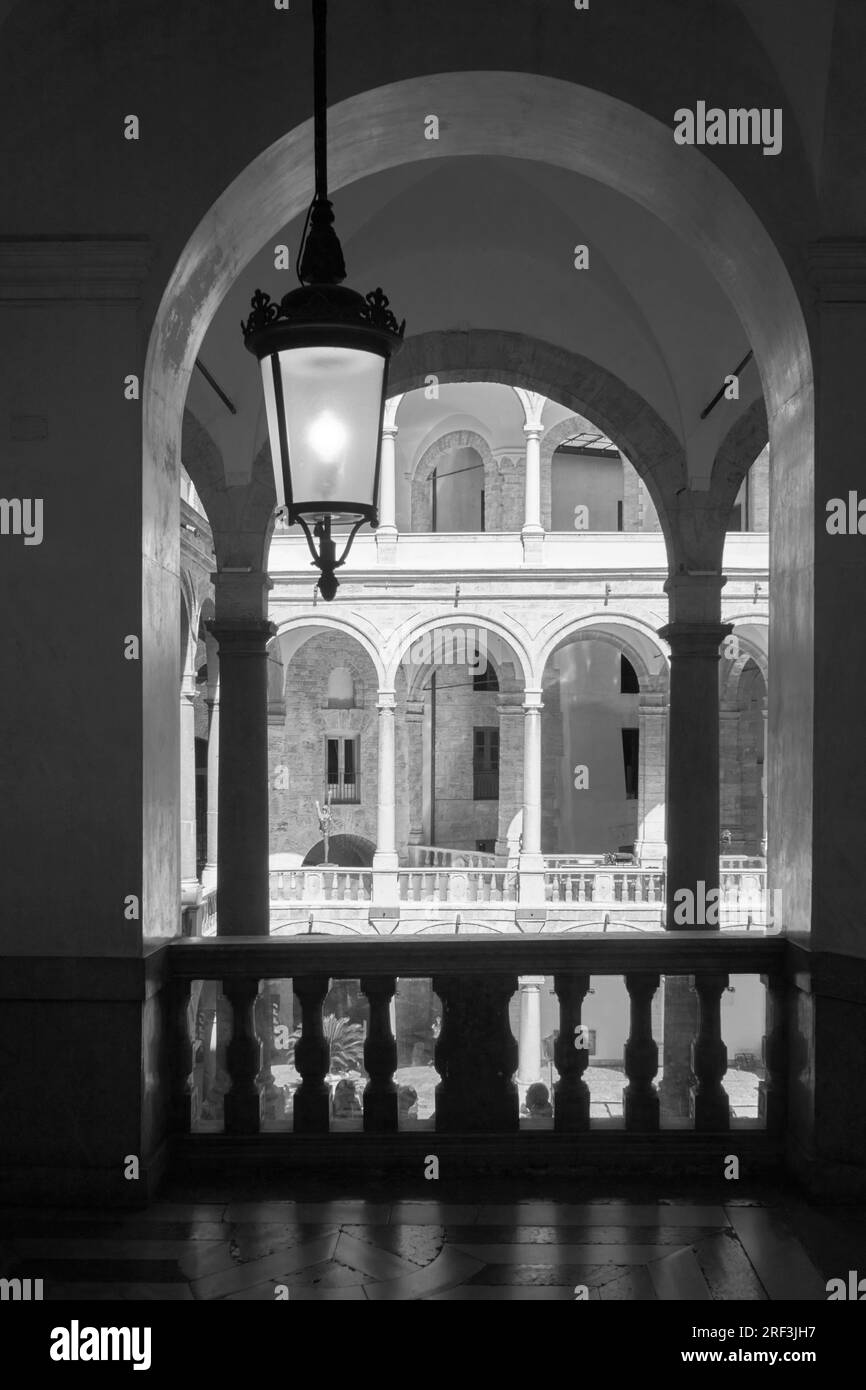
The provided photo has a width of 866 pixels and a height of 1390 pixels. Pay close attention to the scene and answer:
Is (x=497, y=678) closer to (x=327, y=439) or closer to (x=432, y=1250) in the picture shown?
(x=432, y=1250)

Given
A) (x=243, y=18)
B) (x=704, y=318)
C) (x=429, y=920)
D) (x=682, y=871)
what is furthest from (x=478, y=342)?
(x=429, y=920)

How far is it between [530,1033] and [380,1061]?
1835 centimetres

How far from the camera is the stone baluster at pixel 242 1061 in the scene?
13.6ft

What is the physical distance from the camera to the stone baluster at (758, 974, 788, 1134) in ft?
13.5

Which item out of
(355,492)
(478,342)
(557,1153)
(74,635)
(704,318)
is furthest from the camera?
(478,342)

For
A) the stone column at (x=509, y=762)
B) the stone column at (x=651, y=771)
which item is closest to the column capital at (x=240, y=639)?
the stone column at (x=651, y=771)

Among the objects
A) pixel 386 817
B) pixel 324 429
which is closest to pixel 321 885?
pixel 386 817

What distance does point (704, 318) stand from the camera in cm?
857

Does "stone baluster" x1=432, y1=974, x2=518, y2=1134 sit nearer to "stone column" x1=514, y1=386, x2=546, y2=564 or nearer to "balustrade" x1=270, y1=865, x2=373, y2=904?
"balustrade" x1=270, y1=865, x2=373, y2=904

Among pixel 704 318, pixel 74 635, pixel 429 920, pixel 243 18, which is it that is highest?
pixel 704 318

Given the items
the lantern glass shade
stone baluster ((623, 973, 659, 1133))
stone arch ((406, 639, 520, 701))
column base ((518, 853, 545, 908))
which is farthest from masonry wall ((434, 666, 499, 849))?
the lantern glass shade

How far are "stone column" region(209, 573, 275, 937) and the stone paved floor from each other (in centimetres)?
558
